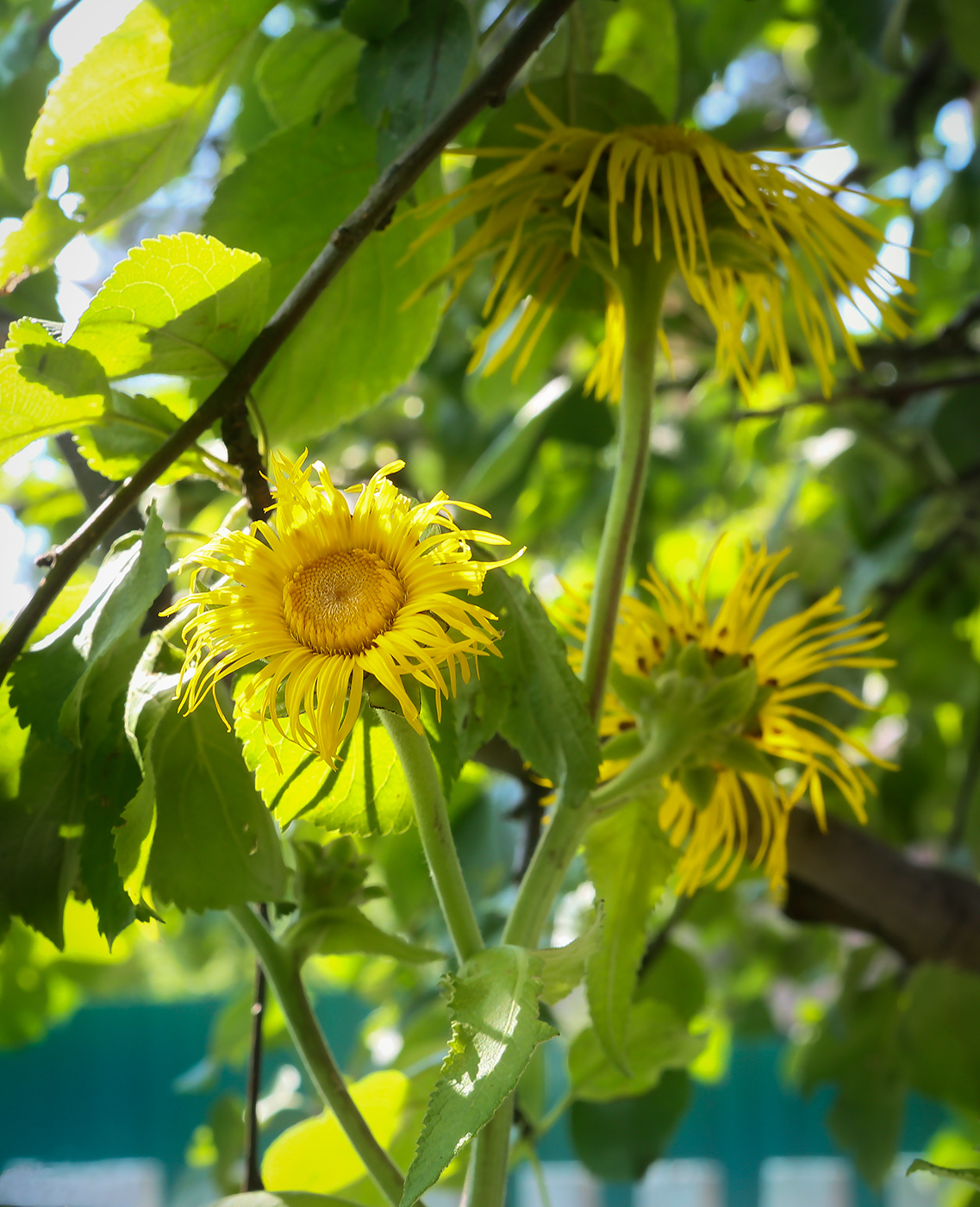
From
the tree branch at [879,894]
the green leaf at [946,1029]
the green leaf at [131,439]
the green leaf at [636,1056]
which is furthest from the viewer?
the green leaf at [946,1029]

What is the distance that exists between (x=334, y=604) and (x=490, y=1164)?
5.8 inches

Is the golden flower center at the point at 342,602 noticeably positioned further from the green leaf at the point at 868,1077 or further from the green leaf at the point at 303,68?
the green leaf at the point at 868,1077

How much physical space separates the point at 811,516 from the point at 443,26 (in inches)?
31.9

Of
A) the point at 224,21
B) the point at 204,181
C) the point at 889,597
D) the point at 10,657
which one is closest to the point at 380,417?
the point at 204,181

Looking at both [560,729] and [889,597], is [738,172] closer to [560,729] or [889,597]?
[560,729]

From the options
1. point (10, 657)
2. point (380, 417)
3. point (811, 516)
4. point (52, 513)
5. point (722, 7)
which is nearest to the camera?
point (10, 657)

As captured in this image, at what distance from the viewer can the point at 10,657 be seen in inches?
9.9

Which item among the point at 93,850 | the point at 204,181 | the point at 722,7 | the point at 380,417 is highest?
the point at 204,181

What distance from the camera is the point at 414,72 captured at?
33cm

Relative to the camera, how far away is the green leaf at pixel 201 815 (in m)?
0.28

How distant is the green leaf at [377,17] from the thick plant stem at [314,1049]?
11.2 inches

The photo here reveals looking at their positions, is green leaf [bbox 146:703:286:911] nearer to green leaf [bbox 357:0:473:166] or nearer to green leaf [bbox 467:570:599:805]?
green leaf [bbox 467:570:599:805]

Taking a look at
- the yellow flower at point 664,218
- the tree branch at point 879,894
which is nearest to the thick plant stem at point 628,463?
the yellow flower at point 664,218

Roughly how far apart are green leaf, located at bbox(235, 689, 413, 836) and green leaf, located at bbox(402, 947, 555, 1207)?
5 centimetres
